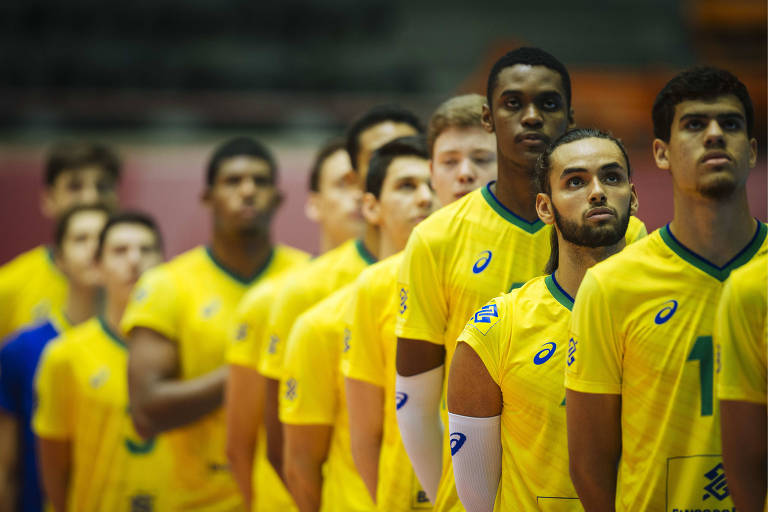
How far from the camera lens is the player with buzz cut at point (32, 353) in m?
7.48

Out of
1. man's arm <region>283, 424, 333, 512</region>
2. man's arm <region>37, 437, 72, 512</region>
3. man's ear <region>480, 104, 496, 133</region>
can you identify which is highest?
man's ear <region>480, 104, 496, 133</region>

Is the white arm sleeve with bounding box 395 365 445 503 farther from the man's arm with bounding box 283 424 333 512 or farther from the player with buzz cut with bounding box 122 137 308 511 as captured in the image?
the player with buzz cut with bounding box 122 137 308 511

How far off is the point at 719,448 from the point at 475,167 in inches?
67.4

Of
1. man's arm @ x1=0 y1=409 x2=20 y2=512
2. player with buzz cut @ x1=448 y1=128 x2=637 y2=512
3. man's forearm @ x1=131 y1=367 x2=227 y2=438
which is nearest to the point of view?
player with buzz cut @ x1=448 y1=128 x2=637 y2=512

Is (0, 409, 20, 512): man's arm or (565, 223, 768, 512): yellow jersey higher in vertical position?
(565, 223, 768, 512): yellow jersey

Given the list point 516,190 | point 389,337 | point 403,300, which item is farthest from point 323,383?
point 516,190

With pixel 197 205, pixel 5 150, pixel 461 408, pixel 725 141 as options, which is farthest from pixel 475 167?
pixel 5 150

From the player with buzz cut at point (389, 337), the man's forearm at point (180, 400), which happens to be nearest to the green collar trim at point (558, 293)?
the player with buzz cut at point (389, 337)

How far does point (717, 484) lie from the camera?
295 cm

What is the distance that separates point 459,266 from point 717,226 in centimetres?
115

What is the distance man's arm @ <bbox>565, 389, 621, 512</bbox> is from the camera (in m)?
3.09

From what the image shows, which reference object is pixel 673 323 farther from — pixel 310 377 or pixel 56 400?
pixel 56 400

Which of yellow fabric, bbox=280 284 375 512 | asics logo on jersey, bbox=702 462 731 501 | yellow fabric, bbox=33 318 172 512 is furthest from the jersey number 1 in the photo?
yellow fabric, bbox=33 318 172 512

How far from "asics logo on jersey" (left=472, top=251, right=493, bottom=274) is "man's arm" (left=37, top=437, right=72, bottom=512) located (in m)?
4.18
